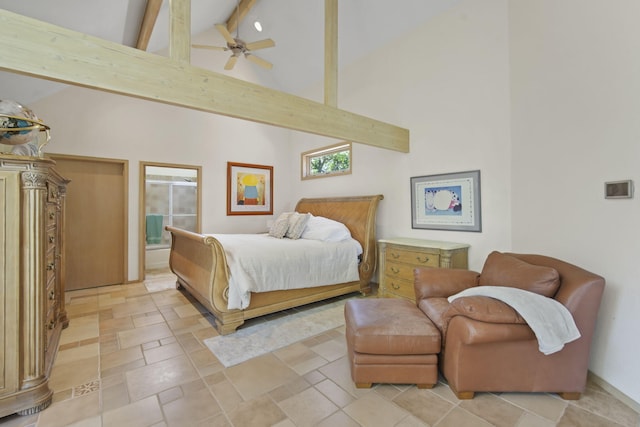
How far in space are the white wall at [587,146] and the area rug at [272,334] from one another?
6.95ft

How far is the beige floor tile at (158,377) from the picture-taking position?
6.12 ft

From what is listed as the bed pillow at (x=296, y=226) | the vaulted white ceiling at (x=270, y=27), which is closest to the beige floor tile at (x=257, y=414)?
the bed pillow at (x=296, y=226)

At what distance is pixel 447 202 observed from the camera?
3.43 meters

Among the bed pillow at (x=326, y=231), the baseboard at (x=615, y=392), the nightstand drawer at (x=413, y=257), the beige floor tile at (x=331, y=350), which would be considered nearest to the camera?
the baseboard at (x=615, y=392)

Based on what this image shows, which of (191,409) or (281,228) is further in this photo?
(281,228)

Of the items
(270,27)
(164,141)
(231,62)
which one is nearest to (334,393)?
(231,62)

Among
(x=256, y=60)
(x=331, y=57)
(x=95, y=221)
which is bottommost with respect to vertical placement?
(x=95, y=221)

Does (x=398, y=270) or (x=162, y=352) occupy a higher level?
(x=398, y=270)

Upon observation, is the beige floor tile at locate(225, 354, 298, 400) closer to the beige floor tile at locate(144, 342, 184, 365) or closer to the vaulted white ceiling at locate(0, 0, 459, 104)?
the beige floor tile at locate(144, 342, 184, 365)

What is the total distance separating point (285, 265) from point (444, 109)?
272 cm

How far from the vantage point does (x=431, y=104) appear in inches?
141

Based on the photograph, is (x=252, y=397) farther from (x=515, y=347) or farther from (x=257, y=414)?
(x=515, y=347)

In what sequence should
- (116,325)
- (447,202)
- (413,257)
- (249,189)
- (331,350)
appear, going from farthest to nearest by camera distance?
(249,189) < (447,202) < (413,257) < (116,325) < (331,350)

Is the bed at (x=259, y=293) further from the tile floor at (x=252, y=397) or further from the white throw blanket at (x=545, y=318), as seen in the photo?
the white throw blanket at (x=545, y=318)
